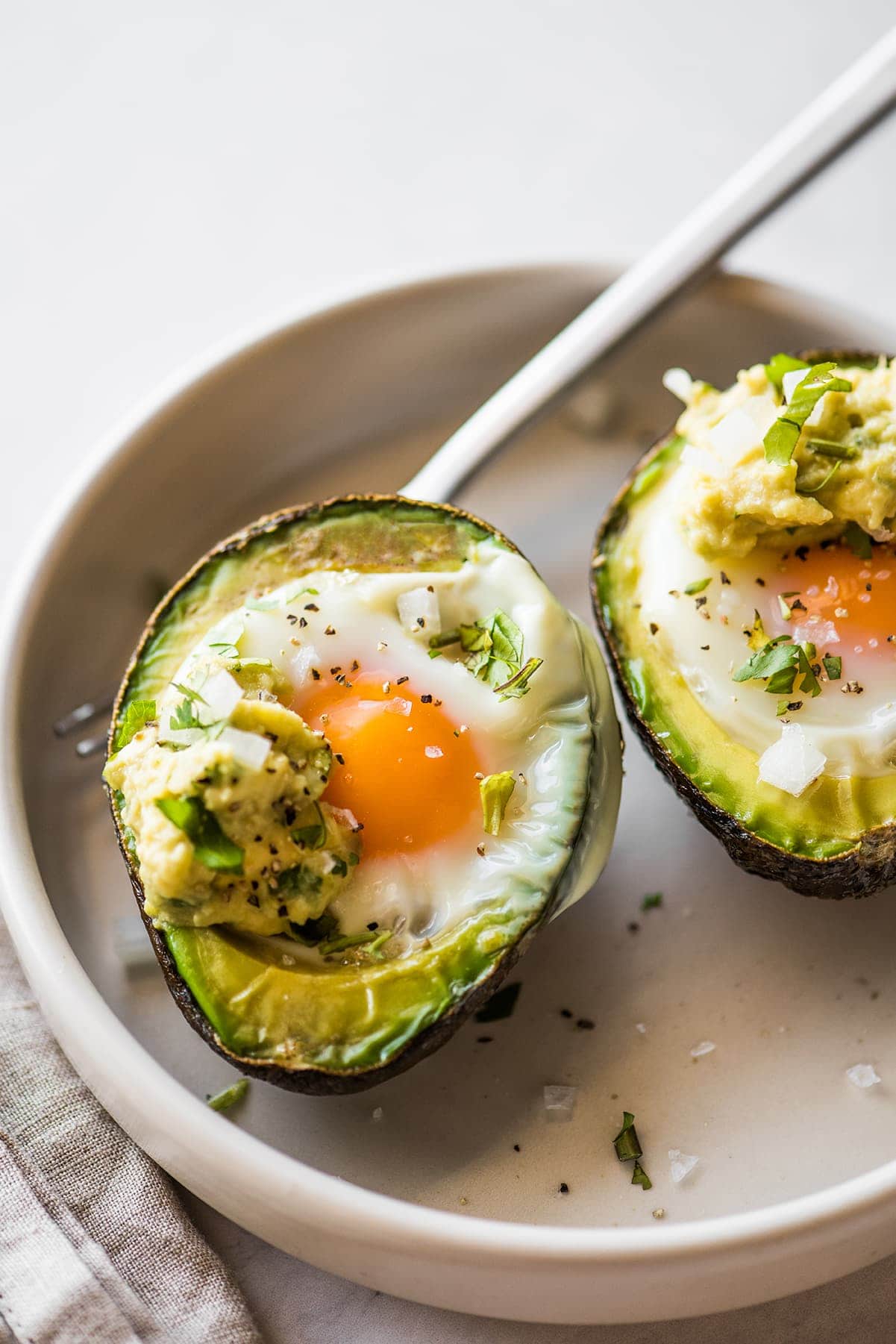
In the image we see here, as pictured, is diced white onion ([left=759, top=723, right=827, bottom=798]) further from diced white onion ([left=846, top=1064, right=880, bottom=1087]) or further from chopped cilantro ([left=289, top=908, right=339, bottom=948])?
chopped cilantro ([left=289, top=908, right=339, bottom=948])

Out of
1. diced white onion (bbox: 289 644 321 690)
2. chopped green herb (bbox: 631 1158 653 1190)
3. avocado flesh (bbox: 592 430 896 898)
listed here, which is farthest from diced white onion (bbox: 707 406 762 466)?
chopped green herb (bbox: 631 1158 653 1190)

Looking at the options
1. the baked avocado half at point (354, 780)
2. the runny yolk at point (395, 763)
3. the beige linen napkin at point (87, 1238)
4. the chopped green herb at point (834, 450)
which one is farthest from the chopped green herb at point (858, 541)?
the beige linen napkin at point (87, 1238)

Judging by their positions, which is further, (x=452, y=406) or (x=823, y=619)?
(x=452, y=406)

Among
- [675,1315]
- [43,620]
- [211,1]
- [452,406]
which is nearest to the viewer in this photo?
[675,1315]

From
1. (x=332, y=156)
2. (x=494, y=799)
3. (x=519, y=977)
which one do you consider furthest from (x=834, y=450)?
(x=332, y=156)

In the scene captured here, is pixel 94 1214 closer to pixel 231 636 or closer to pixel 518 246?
pixel 231 636

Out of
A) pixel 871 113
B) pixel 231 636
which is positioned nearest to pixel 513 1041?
pixel 231 636

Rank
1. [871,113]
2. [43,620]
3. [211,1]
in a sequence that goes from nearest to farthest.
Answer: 1. [43,620]
2. [871,113]
3. [211,1]
